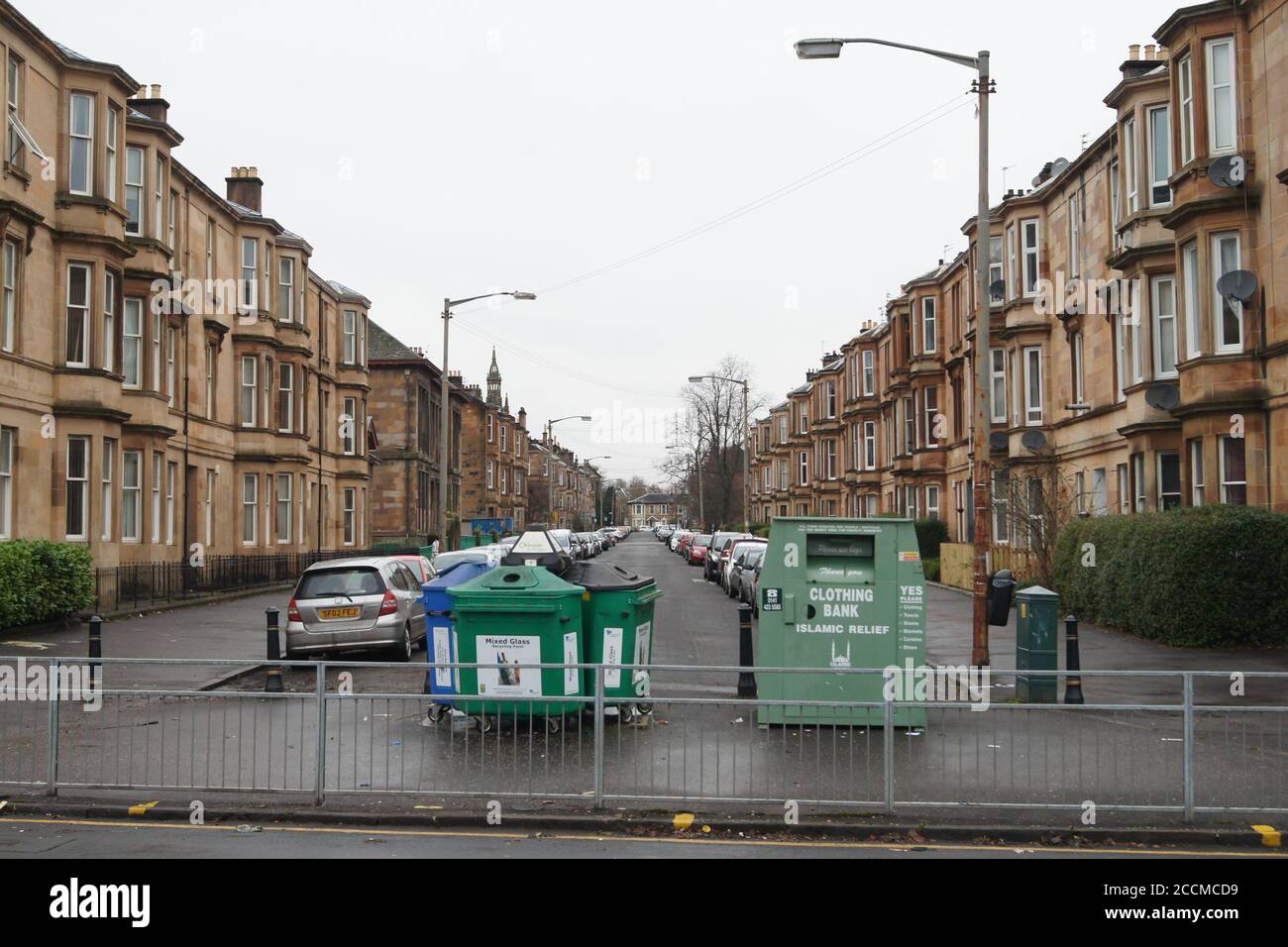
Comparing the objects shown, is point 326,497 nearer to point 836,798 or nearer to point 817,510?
point 817,510

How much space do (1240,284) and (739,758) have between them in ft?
49.0

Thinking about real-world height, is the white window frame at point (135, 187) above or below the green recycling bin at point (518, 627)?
above

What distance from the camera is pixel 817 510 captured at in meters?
71.1

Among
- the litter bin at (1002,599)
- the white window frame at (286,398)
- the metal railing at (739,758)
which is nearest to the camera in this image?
the metal railing at (739,758)

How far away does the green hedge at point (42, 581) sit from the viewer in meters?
19.1

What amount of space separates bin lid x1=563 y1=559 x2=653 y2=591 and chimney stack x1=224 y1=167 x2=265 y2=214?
3408 centimetres

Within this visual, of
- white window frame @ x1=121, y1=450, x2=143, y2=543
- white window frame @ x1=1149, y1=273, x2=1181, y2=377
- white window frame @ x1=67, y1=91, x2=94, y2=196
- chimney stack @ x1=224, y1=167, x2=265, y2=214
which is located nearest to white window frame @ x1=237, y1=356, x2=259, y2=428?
chimney stack @ x1=224, y1=167, x2=265, y2=214

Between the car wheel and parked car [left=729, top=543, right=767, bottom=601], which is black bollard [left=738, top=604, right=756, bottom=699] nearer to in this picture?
the car wheel

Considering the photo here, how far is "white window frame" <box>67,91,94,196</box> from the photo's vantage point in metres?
24.9

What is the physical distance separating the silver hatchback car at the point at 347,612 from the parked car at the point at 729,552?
48.0 feet

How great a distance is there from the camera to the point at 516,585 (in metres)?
11.2

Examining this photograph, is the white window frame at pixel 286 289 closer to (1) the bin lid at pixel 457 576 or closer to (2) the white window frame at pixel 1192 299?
(1) the bin lid at pixel 457 576

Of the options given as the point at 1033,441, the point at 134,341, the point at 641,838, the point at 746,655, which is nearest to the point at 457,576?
the point at 746,655

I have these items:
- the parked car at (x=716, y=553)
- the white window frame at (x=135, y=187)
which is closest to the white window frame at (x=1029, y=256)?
the parked car at (x=716, y=553)
